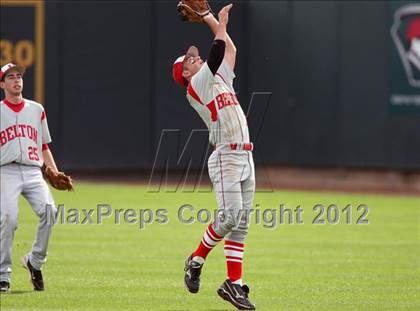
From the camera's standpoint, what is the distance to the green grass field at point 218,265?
8.10 m

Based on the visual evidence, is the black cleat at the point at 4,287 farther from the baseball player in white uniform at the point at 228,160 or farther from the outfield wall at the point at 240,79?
the outfield wall at the point at 240,79

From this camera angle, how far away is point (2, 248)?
8.30 metres

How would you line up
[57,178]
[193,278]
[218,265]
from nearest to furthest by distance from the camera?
[193,278] → [57,178] → [218,265]

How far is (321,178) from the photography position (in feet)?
69.2

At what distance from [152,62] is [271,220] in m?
7.08

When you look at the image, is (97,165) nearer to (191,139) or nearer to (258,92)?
(191,139)

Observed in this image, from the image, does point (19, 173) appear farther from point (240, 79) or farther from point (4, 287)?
point (240, 79)

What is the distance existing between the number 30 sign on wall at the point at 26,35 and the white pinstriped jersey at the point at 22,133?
1247 centimetres

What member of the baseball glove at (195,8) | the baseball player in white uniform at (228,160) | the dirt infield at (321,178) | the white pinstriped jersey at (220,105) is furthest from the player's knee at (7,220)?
the dirt infield at (321,178)

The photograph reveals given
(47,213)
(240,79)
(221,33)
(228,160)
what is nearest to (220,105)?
(228,160)

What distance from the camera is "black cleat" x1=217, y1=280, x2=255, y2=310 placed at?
768 cm

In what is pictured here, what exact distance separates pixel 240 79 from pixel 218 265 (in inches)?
428

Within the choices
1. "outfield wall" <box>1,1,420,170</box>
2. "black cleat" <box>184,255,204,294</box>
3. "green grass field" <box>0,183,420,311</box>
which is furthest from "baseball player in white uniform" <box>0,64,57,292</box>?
"outfield wall" <box>1,1,420,170</box>

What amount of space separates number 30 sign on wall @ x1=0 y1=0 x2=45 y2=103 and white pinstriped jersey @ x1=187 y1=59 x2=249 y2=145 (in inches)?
530
